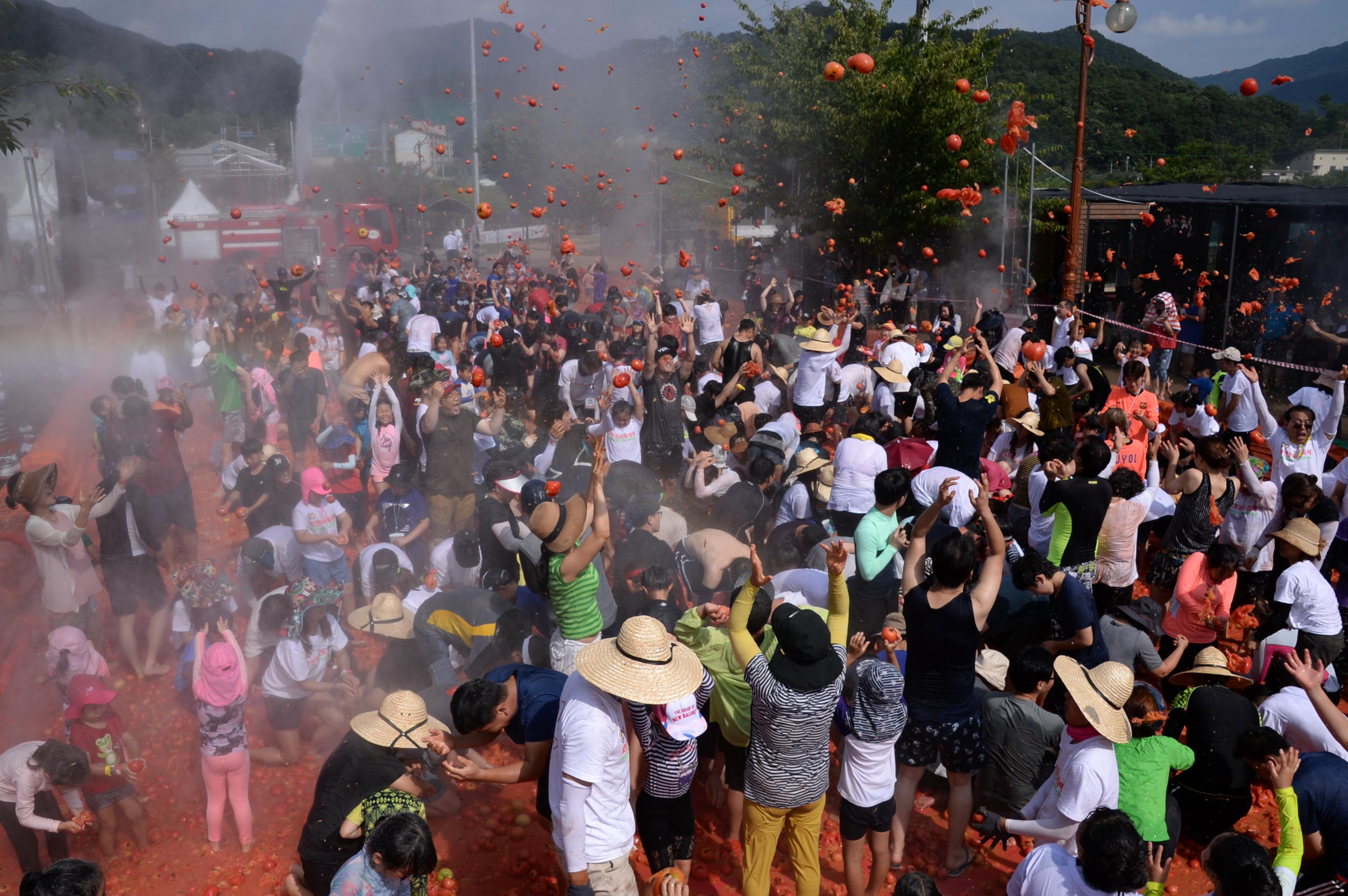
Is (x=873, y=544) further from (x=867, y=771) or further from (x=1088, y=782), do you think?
(x=1088, y=782)

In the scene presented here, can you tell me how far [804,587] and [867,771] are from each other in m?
1.32

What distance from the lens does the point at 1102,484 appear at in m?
5.45

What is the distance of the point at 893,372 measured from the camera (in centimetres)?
884

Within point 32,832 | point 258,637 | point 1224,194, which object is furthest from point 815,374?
point 1224,194

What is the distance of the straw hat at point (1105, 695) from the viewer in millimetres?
3596

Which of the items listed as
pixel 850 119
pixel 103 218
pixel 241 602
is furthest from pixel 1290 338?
pixel 103 218

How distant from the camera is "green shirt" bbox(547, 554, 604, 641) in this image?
4.69 metres

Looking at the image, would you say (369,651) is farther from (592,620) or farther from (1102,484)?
(1102,484)

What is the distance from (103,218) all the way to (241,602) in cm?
2416

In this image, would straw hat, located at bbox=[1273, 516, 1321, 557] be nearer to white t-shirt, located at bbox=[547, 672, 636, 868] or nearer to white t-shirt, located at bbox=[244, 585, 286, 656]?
white t-shirt, located at bbox=[547, 672, 636, 868]

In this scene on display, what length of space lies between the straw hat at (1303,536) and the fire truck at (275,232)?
20989 millimetres

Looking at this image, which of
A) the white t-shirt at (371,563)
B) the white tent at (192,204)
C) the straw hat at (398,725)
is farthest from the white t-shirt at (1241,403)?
the white tent at (192,204)

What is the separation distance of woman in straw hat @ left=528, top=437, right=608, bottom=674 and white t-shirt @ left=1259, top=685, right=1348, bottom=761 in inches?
124

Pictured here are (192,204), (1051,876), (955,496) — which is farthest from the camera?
(192,204)
